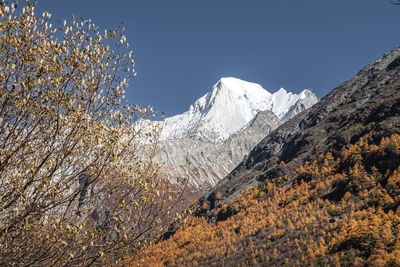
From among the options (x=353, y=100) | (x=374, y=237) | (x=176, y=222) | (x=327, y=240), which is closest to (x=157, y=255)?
(x=327, y=240)

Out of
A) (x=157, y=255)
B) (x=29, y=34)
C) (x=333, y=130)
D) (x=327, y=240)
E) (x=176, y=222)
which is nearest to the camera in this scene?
(x=29, y=34)

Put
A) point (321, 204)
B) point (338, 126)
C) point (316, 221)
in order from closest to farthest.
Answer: point (316, 221)
point (321, 204)
point (338, 126)

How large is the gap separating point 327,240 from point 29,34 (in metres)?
52.6

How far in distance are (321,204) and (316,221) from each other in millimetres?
11845

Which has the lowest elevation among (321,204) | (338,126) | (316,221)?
(316,221)

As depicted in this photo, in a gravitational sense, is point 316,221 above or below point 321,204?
below

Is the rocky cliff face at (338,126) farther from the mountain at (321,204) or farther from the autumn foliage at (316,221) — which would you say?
the autumn foliage at (316,221)

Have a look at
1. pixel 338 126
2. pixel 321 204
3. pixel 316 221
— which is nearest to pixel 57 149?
pixel 316 221

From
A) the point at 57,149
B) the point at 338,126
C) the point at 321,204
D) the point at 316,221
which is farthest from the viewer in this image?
the point at 338,126

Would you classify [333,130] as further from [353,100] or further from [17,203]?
[17,203]

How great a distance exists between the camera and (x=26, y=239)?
22.6ft

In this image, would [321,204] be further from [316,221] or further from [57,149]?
[57,149]

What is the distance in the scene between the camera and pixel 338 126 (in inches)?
4240

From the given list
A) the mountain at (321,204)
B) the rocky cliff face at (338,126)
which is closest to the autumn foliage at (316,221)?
the mountain at (321,204)
